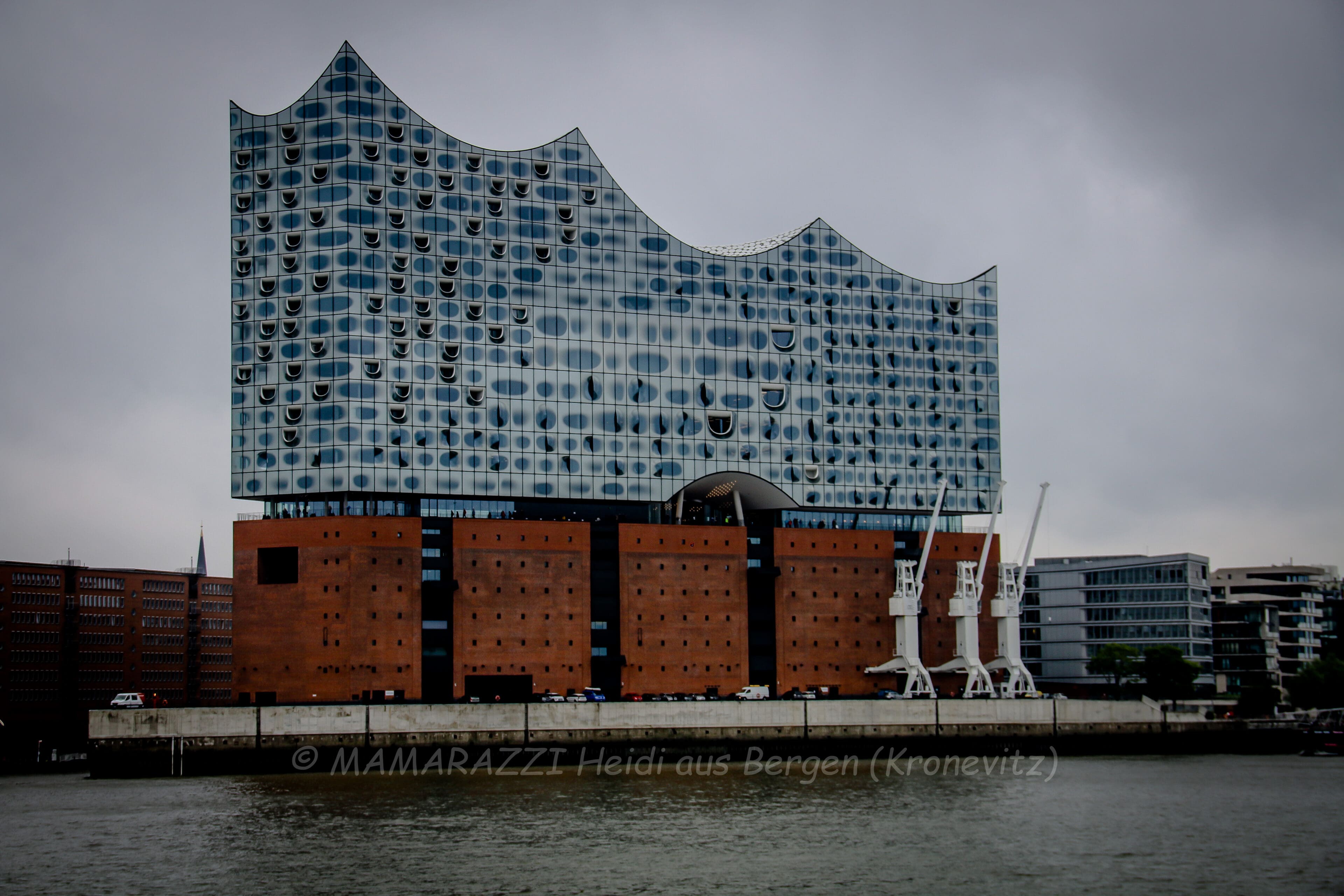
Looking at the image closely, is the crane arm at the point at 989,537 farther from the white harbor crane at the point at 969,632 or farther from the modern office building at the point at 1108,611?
the modern office building at the point at 1108,611

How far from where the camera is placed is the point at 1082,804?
6900 cm

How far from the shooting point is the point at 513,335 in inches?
4060

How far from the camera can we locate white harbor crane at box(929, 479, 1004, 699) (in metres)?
107

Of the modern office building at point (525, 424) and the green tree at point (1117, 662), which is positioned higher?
the modern office building at point (525, 424)

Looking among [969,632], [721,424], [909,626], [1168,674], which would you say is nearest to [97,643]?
[721,424]

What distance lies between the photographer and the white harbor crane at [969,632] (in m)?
107

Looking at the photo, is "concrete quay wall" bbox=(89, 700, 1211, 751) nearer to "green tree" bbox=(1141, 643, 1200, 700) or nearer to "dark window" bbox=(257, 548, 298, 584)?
"dark window" bbox=(257, 548, 298, 584)

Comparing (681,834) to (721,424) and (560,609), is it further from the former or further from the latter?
(721,424)

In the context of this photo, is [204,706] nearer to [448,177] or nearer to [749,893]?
[448,177]

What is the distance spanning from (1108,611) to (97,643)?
101510 mm

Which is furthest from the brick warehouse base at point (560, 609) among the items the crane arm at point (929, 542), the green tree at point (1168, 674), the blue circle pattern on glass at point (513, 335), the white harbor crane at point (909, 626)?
the green tree at point (1168, 674)

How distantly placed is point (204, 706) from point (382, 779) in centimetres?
1507

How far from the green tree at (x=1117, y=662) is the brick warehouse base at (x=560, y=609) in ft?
77.8

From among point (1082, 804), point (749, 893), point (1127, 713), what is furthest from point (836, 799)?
point (1127, 713)
